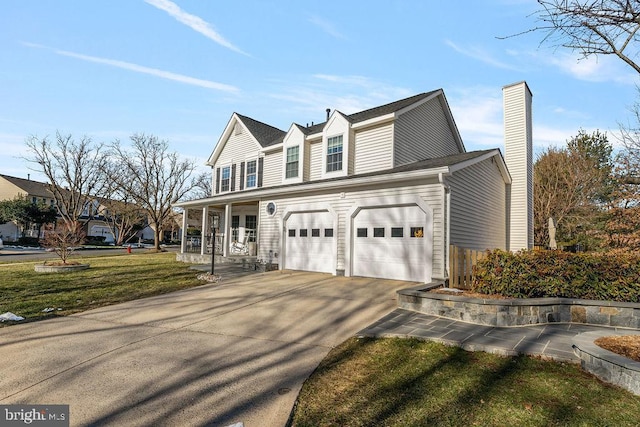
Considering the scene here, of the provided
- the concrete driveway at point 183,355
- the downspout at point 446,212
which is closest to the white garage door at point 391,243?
the downspout at point 446,212

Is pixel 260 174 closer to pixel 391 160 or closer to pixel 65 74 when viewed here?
pixel 391 160

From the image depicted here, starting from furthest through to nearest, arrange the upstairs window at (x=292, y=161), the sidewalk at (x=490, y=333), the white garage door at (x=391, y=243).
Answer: the upstairs window at (x=292, y=161), the white garage door at (x=391, y=243), the sidewalk at (x=490, y=333)

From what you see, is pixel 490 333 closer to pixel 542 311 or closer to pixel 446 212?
Result: pixel 542 311

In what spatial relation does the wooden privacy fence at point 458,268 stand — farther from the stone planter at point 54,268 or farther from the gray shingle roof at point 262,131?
the stone planter at point 54,268

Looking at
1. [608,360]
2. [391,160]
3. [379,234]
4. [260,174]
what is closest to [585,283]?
[608,360]

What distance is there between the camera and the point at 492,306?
615 centimetres

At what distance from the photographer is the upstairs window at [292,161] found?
16.0m

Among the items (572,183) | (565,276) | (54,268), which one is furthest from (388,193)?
(572,183)

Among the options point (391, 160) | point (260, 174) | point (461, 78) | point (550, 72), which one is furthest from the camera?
point (260, 174)

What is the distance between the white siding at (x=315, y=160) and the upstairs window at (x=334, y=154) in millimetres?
958

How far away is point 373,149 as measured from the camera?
13.5m

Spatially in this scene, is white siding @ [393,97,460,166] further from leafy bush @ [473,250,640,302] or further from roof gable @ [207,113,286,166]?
roof gable @ [207,113,286,166]

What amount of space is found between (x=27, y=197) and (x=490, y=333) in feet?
199

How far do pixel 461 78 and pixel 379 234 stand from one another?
5.29 meters
